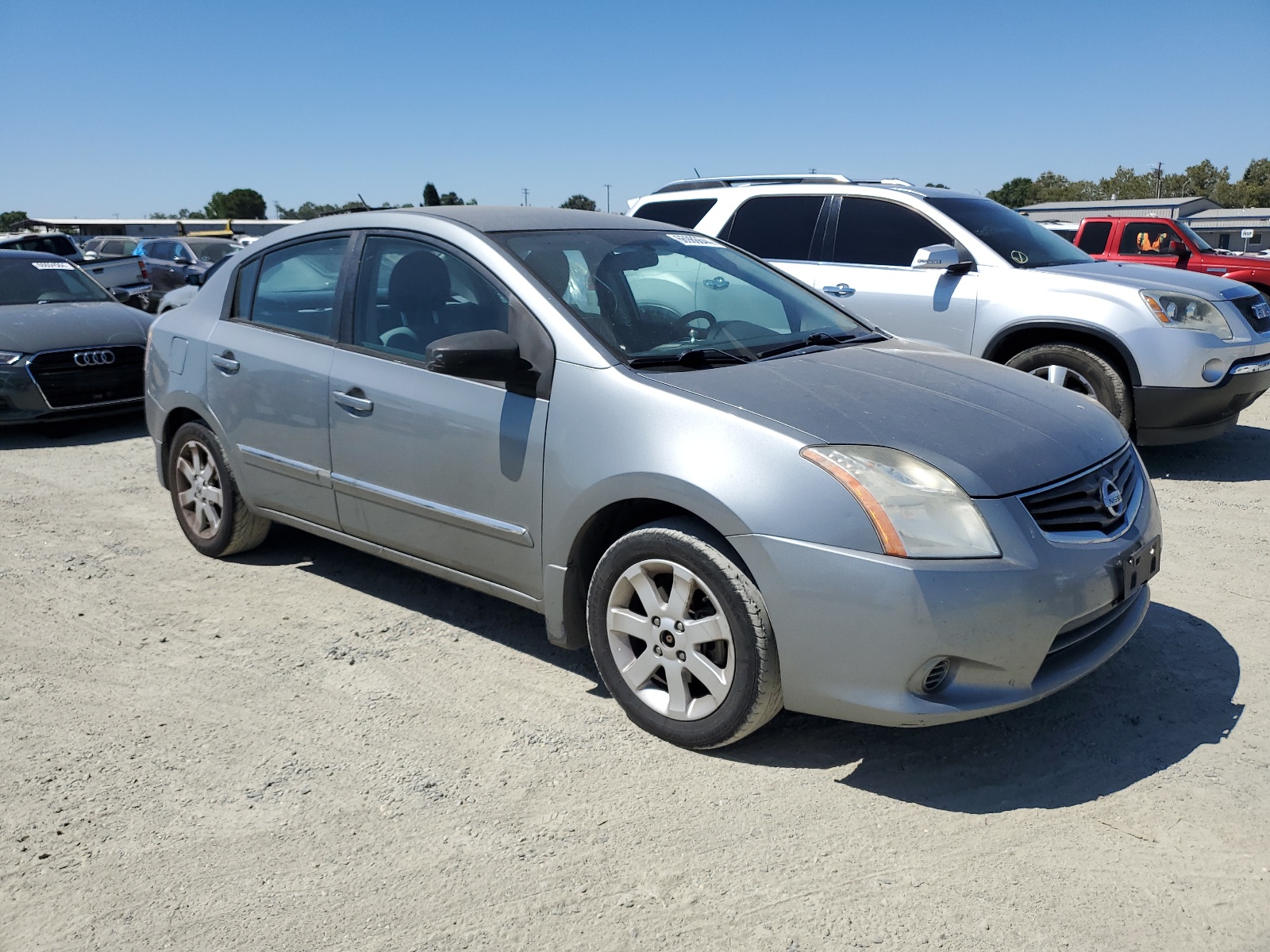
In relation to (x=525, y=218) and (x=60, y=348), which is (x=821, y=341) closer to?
(x=525, y=218)

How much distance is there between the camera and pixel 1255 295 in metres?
7.05

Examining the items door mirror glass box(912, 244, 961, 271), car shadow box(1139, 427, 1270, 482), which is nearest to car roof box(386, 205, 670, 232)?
door mirror glass box(912, 244, 961, 271)

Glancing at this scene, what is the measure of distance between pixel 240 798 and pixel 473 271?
1.96m

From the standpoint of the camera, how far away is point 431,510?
12.6 ft

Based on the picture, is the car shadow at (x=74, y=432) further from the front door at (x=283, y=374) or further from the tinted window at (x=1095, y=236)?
the tinted window at (x=1095, y=236)

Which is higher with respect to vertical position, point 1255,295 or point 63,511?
point 1255,295

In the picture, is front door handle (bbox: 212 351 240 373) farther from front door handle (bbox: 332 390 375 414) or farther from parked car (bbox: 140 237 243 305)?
parked car (bbox: 140 237 243 305)

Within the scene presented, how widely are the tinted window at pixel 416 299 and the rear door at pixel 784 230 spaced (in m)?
4.13

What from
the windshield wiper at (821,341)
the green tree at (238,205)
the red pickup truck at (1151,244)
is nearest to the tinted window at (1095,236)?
the red pickup truck at (1151,244)

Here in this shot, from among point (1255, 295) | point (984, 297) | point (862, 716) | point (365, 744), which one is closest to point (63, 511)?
point (365, 744)

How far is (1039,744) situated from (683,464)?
4.75ft

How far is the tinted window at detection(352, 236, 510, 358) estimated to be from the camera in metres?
3.79

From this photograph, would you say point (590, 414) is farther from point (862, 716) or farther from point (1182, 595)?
point (1182, 595)

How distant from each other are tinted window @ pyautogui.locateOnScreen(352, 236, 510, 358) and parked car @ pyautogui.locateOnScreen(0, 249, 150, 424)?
17.1ft
